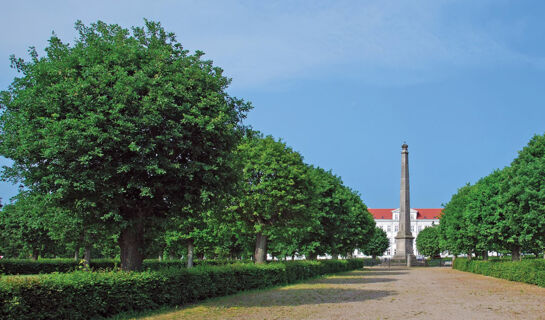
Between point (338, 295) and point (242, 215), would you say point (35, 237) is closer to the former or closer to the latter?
point (242, 215)

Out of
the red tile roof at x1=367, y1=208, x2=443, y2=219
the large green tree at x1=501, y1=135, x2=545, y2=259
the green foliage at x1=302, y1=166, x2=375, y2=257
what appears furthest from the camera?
the red tile roof at x1=367, y1=208, x2=443, y2=219

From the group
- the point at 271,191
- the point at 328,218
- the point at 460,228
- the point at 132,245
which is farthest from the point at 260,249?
the point at 460,228

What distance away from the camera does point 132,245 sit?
61.5 ft

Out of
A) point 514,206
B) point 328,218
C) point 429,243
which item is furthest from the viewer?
point 429,243

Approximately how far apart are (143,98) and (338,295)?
13.3 meters

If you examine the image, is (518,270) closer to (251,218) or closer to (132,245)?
(251,218)

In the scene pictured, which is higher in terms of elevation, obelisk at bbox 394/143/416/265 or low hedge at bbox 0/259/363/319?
obelisk at bbox 394/143/416/265

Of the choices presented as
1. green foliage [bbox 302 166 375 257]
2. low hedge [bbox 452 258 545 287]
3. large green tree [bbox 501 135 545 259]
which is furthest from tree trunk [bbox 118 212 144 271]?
green foliage [bbox 302 166 375 257]

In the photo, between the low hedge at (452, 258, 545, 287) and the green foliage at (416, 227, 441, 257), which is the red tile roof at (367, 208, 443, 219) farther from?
the low hedge at (452, 258, 545, 287)

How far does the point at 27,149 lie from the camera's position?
1554 centimetres

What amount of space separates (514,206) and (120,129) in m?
28.7

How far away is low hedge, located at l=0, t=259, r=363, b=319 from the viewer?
39.6 feet

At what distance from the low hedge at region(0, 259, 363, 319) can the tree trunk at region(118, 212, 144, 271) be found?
1.29 meters

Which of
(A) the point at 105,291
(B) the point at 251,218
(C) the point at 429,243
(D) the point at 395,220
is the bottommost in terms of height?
(A) the point at 105,291
